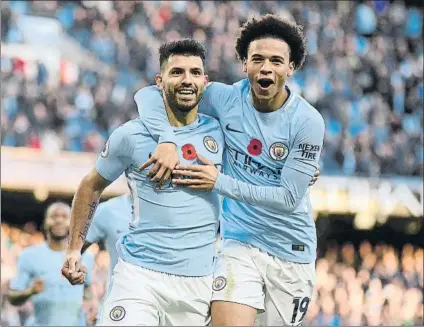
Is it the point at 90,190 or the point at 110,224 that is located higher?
the point at 90,190

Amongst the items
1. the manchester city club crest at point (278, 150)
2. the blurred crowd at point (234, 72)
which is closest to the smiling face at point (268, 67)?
the manchester city club crest at point (278, 150)

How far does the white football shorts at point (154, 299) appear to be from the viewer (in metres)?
5.18

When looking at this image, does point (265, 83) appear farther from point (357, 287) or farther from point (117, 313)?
point (357, 287)

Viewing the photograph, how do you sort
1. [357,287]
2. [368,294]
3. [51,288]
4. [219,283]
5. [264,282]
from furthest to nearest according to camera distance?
[368,294]
[357,287]
[51,288]
[264,282]
[219,283]

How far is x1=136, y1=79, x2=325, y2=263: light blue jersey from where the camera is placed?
17.6ft

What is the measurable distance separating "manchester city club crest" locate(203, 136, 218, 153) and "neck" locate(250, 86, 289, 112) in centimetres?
32

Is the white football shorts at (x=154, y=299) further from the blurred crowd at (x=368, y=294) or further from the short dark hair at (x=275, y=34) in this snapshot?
the blurred crowd at (x=368, y=294)

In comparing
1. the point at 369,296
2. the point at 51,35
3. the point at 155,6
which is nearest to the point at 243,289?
the point at 369,296

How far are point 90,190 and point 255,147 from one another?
0.89 meters

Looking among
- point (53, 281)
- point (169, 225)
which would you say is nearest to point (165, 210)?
point (169, 225)

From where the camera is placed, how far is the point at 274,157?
546 centimetres

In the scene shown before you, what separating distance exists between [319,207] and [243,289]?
43.3 feet

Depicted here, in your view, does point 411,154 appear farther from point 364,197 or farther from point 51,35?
point 51,35

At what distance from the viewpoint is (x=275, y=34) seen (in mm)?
5531
